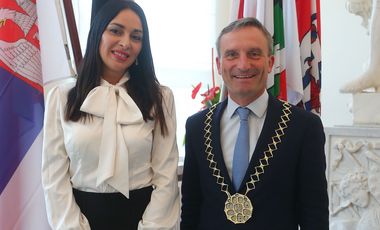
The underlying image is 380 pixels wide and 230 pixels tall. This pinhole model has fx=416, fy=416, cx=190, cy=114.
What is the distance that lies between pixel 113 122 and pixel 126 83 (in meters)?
0.20

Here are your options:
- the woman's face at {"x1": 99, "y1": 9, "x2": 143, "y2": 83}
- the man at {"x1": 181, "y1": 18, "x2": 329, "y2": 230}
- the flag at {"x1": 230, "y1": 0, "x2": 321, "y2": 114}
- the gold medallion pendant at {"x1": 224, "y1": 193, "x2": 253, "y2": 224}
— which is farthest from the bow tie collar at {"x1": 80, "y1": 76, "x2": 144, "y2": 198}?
the flag at {"x1": 230, "y1": 0, "x2": 321, "y2": 114}

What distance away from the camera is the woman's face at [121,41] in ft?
4.99

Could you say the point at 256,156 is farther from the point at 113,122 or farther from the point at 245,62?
the point at 113,122

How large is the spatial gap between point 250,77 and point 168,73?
255 cm

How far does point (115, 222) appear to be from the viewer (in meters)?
1.51

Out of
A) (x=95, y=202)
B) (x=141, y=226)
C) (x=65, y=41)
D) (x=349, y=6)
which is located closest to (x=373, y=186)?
(x=349, y=6)

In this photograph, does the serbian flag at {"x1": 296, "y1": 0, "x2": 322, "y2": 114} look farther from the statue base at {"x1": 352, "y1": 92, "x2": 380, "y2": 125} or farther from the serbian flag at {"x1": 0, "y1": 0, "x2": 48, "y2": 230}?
the serbian flag at {"x1": 0, "y1": 0, "x2": 48, "y2": 230}

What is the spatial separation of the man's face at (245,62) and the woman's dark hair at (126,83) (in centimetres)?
30

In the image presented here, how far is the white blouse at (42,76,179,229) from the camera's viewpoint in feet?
4.82

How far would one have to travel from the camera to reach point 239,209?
1392 millimetres

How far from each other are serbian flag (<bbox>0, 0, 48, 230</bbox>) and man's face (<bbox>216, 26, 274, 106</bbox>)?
969 mm

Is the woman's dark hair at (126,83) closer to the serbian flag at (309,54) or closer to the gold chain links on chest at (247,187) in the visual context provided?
the gold chain links on chest at (247,187)

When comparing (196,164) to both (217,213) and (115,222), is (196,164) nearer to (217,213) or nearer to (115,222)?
(217,213)

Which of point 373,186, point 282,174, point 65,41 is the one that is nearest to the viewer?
point 282,174
